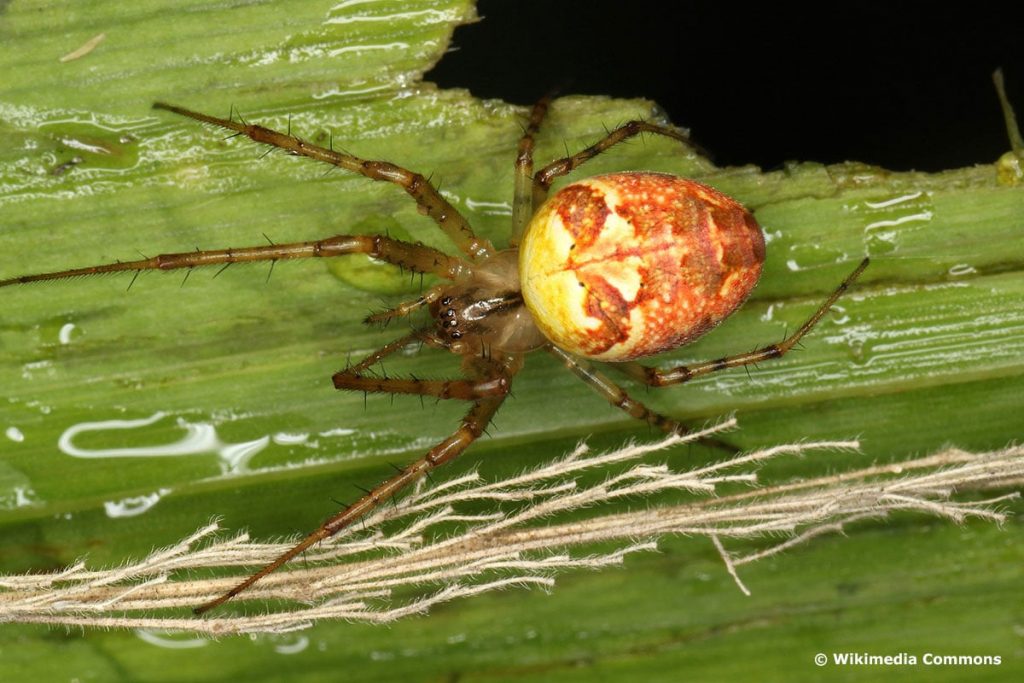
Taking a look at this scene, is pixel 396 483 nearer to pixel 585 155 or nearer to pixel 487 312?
pixel 487 312

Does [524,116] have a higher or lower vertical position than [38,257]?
higher

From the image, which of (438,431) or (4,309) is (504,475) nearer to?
(438,431)

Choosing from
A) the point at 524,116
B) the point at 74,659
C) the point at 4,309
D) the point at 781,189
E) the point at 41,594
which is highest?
the point at 524,116

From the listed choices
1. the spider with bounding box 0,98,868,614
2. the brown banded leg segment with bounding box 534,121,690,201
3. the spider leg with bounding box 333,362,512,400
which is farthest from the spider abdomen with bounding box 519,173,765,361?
the spider leg with bounding box 333,362,512,400

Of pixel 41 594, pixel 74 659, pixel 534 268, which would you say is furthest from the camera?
pixel 74 659

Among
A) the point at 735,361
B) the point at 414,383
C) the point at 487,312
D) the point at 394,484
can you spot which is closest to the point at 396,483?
the point at 394,484

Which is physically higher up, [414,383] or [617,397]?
[414,383]

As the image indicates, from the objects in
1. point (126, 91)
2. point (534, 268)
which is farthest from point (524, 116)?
point (126, 91)
